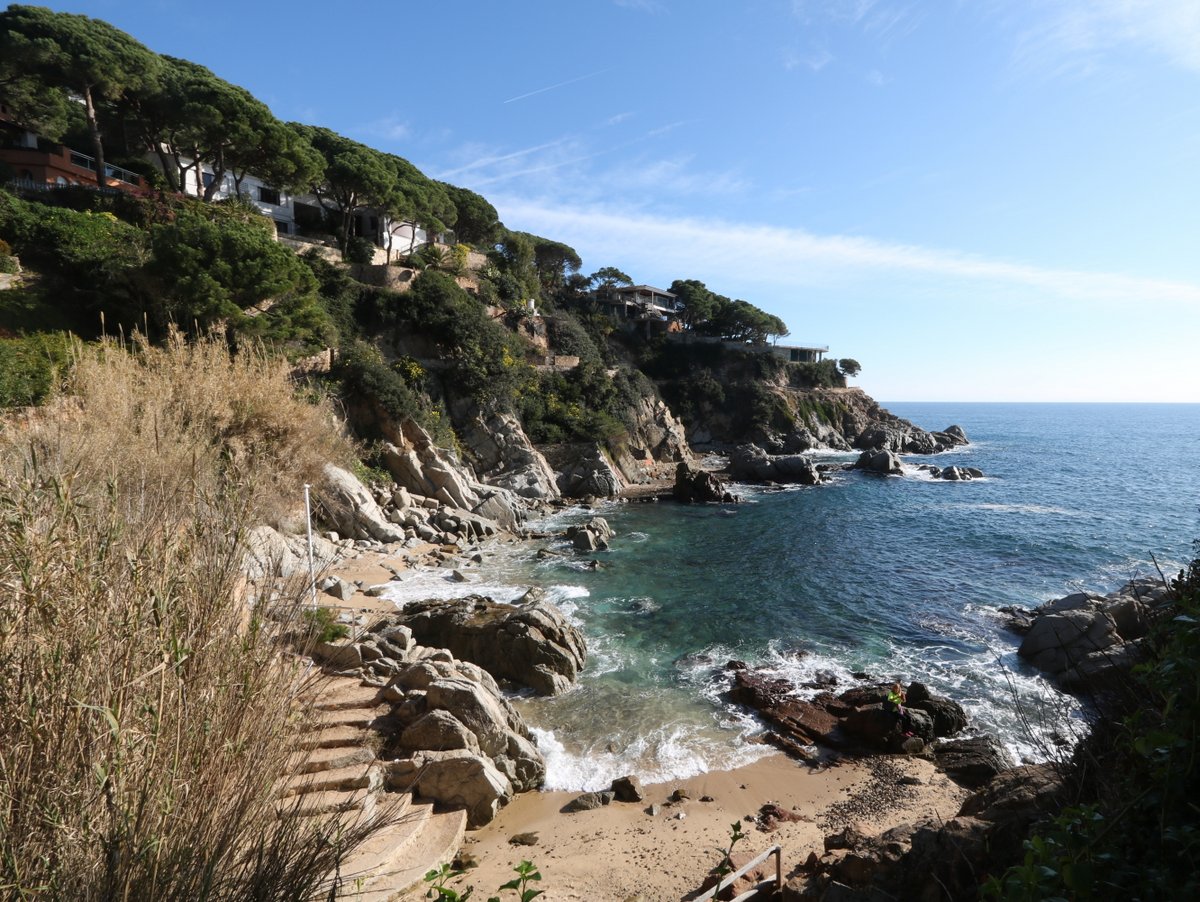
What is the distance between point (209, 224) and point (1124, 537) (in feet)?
148

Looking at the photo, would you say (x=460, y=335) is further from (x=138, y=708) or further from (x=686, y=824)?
(x=138, y=708)

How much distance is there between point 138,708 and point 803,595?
72.2ft

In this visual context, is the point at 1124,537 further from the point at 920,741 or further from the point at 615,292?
the point at 615,292

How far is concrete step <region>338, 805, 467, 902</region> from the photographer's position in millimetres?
7271

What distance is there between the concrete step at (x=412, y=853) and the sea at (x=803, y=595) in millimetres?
2650

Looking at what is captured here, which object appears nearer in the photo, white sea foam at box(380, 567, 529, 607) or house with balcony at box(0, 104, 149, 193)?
white sea foam at box(380, 567, 529, 607)

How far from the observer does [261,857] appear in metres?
3.42

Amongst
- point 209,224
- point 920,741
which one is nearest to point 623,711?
point 920,741

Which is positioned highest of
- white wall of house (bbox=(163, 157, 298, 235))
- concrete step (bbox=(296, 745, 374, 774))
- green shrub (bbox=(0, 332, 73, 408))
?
white wall of house (bbox=(163, 157, 298, 235))

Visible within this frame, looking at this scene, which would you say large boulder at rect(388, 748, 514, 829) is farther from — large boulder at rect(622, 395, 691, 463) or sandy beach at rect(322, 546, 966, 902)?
large boulder at rect(622, 395, 691, 463)

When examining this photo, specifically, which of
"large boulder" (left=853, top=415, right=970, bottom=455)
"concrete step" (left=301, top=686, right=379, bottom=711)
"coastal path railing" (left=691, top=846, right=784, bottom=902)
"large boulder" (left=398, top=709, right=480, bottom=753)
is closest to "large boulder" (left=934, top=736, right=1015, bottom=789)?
"coastal path railing" (left=691, top=846, right=784, bottom=902)

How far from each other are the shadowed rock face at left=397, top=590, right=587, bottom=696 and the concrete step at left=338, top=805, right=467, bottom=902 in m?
5.45

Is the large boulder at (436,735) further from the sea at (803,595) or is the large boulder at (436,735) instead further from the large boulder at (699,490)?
the large boulder at (699,490)

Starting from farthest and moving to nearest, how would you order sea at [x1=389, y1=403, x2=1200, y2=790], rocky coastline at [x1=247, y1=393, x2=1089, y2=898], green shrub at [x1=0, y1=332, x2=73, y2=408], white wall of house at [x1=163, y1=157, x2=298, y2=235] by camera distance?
white wall of house at [x1=163, y1=157, x2=298, y2=235], green shrub at [x1=0, y1=332, x2=73, y2=408], sea at [x1=389, y1=403, x2=1200, y2=790], rocky coastline at [x1=247, y1=393, x2=1089, y2=898]
